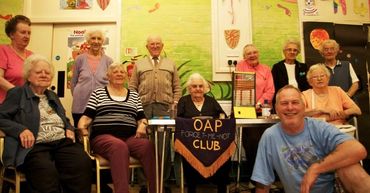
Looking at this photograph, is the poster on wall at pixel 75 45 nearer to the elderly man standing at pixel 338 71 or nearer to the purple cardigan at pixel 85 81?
the purple cardigan at pixel 85 81

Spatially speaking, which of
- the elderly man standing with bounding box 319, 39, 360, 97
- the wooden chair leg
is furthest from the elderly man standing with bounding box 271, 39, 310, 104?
the wooden chair leg

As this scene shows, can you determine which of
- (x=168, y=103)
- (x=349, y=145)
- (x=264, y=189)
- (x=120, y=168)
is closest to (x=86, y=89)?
(x=168, y=103)

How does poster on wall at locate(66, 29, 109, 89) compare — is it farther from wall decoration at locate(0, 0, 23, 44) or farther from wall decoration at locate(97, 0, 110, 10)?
wall decoration at locate(0, 0, 23, 44)

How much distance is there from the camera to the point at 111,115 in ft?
8.41

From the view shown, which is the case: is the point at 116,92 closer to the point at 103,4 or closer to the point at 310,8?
the point at 103,4

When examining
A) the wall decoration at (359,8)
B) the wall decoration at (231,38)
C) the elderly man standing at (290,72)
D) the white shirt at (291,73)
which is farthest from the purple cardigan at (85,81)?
→ the wall decoration at (359,8)

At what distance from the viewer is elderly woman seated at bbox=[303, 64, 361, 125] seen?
111 inches

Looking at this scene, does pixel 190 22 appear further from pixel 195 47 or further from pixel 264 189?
pixel 264 189

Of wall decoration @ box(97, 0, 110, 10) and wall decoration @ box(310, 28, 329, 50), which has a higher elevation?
wall decoration @ box(97, 0, 110, 10)

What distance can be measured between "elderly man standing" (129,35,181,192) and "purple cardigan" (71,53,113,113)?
41 centimetres

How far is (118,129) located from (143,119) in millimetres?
224

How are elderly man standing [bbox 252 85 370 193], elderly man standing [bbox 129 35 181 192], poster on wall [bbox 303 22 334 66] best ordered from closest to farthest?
elderly man standing [bbox 252 85 370 193]
elderly man standing [bbox 129 35 181 192]
poster on wall [bbox 303 22 334 66]

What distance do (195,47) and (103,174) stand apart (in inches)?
82.9

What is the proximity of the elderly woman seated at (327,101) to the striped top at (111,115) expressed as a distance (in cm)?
151
